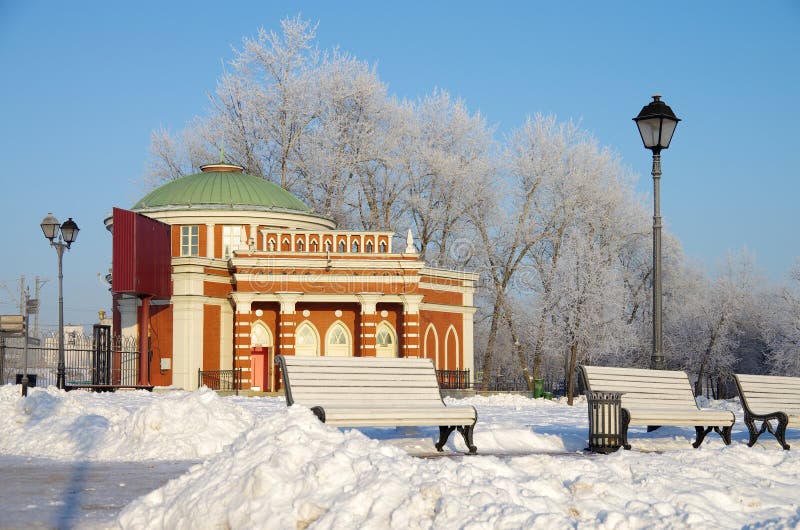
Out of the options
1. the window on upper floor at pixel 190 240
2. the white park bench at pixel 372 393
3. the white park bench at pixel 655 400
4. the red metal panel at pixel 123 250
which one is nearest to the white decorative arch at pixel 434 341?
the window on upper floor at pixel 190 240

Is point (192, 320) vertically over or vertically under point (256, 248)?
under

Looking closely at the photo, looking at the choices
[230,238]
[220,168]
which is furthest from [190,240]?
[220,168]

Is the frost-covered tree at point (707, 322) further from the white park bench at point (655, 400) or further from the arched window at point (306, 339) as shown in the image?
the white park bench at point (655, 400)

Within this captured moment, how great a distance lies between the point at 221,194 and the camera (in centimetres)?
4534

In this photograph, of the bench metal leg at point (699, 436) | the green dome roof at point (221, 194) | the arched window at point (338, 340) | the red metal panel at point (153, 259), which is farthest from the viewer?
the green dome roof at point (221, 194)

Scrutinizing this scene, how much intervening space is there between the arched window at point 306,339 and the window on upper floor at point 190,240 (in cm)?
591

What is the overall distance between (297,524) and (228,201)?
1519 inches

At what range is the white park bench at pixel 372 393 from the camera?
11898mm

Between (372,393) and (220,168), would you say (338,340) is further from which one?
(372,393)

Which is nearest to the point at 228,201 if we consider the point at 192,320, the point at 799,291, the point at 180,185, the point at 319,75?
the point at 180,185

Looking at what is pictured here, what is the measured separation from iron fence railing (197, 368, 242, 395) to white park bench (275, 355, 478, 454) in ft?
90.8

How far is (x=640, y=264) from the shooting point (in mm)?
56000

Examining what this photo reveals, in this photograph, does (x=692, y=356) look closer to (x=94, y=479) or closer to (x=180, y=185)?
(x=180, y=185)

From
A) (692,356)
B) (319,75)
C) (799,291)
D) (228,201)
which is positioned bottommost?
(692,356)
